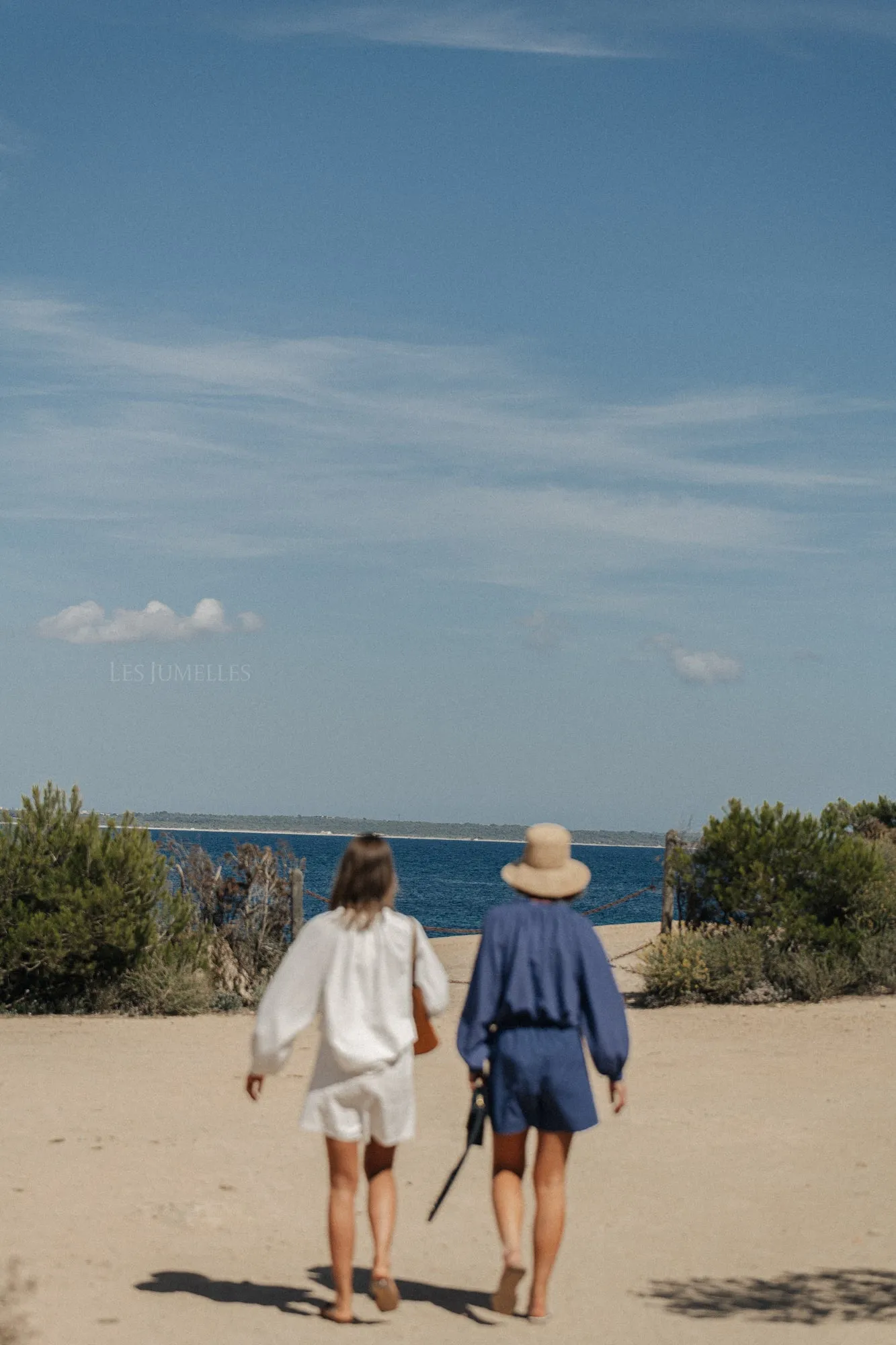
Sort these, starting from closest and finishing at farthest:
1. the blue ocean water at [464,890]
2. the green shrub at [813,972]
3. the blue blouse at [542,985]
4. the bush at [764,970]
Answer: the blue blouse at [542,985]
the green shrub at [813,972]
the bush at [764,970]
the blue ocean water at [464,890]

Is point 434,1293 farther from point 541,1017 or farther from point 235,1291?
point 541,1017

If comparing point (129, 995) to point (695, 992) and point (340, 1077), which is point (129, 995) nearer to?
point (695, 992)

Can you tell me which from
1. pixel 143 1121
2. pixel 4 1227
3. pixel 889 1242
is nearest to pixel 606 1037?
pixel 889 1242

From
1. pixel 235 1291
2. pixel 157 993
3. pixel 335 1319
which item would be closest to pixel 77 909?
pixel 157 993

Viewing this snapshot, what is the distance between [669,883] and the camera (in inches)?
666

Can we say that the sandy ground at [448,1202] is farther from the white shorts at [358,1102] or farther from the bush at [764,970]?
the bush at [764,970]

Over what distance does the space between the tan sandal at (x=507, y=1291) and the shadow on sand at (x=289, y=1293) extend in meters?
0.09

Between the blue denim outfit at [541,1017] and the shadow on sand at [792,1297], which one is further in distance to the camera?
the shadow on sand at [792,1297]

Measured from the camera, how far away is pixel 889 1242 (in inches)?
286

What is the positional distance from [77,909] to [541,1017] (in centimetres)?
960

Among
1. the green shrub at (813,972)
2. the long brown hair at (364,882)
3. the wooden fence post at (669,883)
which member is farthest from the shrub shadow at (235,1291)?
the wooden fence post at (669,883)

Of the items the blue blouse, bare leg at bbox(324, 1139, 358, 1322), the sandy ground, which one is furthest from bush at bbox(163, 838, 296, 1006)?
the blue blouse

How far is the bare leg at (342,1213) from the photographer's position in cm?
561

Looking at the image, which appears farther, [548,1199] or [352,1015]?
[548,1199]
